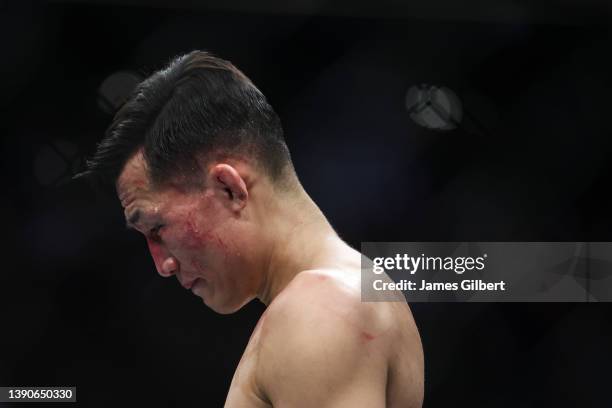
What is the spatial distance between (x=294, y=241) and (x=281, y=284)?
50 mm

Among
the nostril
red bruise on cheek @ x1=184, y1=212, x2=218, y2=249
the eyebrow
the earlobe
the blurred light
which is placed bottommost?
the nostril

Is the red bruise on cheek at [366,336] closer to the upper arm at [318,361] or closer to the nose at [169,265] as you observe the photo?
the upper arm at [318,361]

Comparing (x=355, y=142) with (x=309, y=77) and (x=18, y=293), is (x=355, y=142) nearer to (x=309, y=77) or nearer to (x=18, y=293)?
(x=309, y=77)

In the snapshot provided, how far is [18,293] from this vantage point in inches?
72.9

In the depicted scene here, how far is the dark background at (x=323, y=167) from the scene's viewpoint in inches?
71.9

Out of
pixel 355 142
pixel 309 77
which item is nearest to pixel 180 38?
pixel 309 77

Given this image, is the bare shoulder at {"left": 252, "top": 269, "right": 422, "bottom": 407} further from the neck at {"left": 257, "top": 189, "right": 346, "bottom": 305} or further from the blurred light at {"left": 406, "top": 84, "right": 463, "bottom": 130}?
the blurred light at {"left": 406, "top": 84, "right": 463, "bottom": 130}

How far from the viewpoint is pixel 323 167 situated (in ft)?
6.06

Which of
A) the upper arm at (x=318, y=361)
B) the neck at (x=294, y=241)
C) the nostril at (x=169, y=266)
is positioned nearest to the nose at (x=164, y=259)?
the nostril at (x=169, y=266)

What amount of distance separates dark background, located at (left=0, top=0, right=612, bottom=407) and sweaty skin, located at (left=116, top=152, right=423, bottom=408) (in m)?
0.94

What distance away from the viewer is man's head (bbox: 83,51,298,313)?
0.88m

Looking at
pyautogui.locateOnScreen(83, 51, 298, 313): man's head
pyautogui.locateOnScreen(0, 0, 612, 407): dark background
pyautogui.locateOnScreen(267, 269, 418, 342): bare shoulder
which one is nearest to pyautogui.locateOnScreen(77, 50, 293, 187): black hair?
pyautogui.locateOnScreen(83, 51, 298, 313): man's head

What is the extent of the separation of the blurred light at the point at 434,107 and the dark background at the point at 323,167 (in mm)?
19

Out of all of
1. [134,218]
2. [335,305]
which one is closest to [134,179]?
[134,218]
